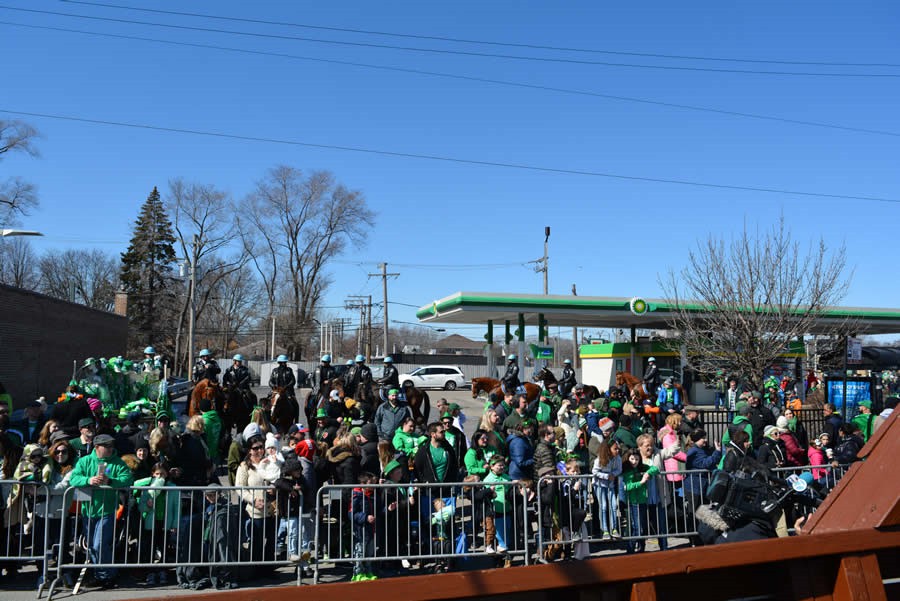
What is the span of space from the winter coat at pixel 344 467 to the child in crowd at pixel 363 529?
0.49 meters

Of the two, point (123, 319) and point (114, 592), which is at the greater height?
point (123, 319)

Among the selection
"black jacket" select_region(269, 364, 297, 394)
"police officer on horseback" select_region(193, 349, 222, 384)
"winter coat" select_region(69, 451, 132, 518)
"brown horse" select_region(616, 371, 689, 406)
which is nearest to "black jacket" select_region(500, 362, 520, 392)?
"brown horse" select_region(616, 371, 689, 406)

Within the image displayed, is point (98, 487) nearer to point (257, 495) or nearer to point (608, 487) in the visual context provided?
point (257, 495)

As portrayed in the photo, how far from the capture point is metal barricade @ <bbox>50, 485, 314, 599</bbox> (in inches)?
285

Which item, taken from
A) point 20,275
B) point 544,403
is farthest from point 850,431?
point 20,275

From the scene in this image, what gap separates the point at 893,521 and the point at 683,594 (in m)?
0.98

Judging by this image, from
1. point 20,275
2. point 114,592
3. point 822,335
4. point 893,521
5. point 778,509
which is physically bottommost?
point 114,592

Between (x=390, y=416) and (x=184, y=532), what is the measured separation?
5.05 metres

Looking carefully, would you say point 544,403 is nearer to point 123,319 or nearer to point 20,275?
point 123,319

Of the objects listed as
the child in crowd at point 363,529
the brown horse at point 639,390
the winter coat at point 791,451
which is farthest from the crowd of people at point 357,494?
the brown horse at point 639,390

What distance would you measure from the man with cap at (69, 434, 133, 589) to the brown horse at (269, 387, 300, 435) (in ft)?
18.7

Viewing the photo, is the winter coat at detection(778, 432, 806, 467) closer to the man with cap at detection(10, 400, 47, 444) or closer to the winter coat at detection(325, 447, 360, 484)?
the winter coat at detection(325, 447, 360, 484)

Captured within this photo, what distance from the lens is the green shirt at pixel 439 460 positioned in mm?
8758

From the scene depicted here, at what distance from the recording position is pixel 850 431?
1137cm
